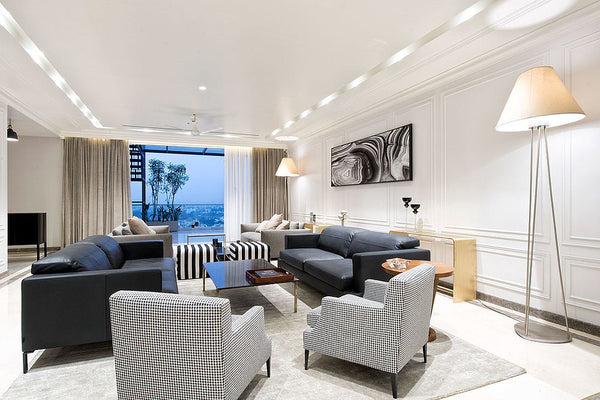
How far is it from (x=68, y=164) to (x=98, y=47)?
463 cm

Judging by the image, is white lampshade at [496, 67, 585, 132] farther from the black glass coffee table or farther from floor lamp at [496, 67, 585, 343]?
the black glass coffee table

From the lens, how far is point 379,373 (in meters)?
2.15

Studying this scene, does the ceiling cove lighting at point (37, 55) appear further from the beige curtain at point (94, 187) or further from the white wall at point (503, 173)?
the white wall at point (503, 173)

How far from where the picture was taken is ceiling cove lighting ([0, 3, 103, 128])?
2.81 meters

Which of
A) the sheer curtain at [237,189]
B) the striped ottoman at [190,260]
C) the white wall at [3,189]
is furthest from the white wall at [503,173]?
the white wall at [3,189]

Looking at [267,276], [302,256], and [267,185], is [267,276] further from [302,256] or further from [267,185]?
[267,185]

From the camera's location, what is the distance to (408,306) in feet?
6.17

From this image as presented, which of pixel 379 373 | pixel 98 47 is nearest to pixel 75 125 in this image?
pixel 98 47

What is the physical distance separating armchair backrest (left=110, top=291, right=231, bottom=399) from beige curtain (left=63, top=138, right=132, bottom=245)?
21.2 ft

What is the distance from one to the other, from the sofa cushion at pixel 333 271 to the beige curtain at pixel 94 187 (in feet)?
17.3

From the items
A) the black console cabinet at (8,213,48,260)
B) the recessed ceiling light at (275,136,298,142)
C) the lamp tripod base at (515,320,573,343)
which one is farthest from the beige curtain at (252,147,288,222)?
the lamp tripod base at (515,320,573,343)

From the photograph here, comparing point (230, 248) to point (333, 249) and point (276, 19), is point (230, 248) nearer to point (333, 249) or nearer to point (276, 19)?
point (333, 249)

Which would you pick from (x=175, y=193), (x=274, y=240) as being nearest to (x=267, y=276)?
(x=274, y=240)

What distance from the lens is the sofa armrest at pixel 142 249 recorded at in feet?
13.1
